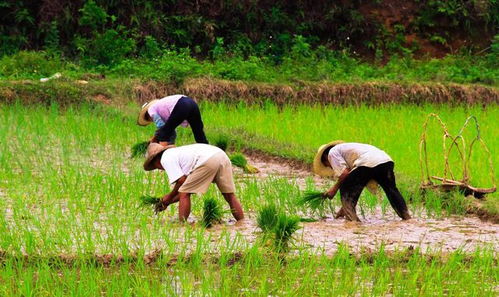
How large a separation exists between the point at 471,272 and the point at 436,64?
9.44 meters

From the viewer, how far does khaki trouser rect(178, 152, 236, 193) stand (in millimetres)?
6145

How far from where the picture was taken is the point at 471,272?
4977 mm

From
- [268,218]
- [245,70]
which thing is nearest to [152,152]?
[268,218]

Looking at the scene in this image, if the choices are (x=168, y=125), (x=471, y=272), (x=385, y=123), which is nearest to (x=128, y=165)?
(x=168, y=125)

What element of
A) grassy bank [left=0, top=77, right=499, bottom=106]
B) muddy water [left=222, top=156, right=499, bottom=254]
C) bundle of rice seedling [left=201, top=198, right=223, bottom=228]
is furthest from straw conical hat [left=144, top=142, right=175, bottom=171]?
grassy bank [left=0, top=77, right=499, bottom=106]

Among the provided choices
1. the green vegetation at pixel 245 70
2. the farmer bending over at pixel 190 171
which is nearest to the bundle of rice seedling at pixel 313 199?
the farmer bending over at pixel 190 171

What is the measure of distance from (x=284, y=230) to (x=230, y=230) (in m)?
0.73

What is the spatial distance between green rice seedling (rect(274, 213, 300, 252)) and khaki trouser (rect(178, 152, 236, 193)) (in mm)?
837

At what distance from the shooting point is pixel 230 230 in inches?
240

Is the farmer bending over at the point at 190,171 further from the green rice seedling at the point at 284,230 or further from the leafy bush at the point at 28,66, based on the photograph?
the leafy bush at the point at 28,66

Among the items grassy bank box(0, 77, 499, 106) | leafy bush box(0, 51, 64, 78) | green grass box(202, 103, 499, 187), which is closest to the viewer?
green grass box(202, 103, 499, 187)

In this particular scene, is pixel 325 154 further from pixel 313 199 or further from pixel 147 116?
pixel 147 116

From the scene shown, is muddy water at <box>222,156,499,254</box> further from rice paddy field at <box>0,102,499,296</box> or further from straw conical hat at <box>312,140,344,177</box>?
straw conical hat at <box>312,140,344,177</box>

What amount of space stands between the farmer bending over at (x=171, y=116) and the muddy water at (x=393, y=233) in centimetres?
108
